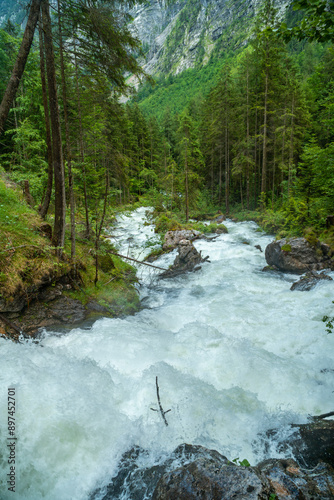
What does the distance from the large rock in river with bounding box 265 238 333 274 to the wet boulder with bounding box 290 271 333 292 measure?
0.96 m

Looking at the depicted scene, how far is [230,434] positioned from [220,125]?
2664 centimetres

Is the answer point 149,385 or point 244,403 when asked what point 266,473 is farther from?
point 149,385

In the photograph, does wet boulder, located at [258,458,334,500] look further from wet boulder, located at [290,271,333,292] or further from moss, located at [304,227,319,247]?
moss, located at [304,227,319,247]

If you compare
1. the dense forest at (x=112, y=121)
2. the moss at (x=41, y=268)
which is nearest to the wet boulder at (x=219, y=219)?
the dense forest at (x=112, y=121)

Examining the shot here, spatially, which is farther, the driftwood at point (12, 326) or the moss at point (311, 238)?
the moss at point (311, 238)

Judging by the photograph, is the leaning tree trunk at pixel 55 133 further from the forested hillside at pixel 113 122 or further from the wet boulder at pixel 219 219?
the wet boulder at pixel 219 219

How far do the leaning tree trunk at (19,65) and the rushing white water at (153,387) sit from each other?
16.3 ft

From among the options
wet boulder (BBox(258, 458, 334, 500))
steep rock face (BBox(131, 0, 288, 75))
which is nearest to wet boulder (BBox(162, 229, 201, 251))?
wet boulder (BBox(258, 458, 334, 500))

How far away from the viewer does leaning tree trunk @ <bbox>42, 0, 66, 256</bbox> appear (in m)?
5.97

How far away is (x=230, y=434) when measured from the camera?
3.58 meters

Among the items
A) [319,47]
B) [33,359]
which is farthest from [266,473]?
[319,47]

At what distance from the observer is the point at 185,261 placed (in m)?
12.7

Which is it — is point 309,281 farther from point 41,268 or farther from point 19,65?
point 19,65

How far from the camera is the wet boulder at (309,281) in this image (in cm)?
875
